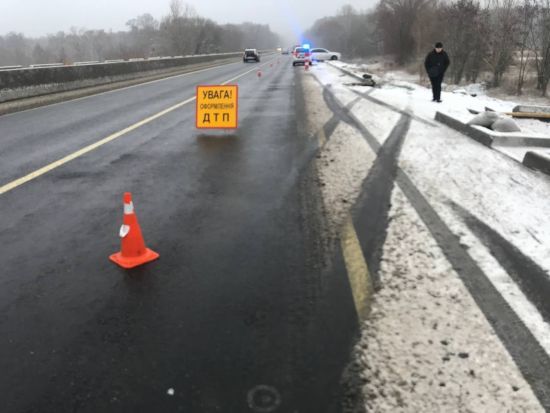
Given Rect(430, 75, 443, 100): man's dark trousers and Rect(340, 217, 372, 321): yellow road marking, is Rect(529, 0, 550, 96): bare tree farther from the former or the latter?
Rect(340, 217, 372, 321): yellow road marking

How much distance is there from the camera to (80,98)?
16.5 meters

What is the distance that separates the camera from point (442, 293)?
3.31 meters

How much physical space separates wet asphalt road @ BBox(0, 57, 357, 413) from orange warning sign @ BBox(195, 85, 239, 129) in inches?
132

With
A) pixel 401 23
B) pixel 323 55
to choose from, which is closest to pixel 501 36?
pixel 401 23

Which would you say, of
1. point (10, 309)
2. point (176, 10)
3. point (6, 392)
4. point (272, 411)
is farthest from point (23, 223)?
point (176, 10)

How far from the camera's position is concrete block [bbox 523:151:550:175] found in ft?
21.0

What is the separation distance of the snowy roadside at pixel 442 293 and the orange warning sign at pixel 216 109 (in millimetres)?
3345

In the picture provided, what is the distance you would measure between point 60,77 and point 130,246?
683 inches

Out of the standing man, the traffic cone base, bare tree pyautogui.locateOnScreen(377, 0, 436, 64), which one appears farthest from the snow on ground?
bare tree pyautogui.locateOnScreen(377, 0, 436, 64)

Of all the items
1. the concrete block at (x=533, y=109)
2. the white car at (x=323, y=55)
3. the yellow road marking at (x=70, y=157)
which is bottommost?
the yellow road marking at (x=70, y=157)

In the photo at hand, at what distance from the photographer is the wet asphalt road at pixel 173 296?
96.0 inches

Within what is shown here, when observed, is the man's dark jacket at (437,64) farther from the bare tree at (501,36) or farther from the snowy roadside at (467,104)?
the bare tree at (501,36)

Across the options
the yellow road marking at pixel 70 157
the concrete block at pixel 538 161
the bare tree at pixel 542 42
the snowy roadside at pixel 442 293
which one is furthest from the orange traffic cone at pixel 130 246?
the bare tree at pixel 542 42

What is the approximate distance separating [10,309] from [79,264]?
2.34ft
